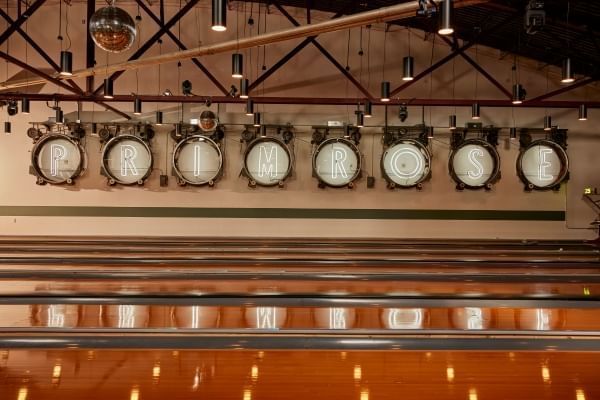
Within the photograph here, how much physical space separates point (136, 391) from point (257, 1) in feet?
32.2

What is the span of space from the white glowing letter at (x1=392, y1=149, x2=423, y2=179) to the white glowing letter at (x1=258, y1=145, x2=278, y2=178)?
2.81m

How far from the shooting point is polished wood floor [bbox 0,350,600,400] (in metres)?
2.39

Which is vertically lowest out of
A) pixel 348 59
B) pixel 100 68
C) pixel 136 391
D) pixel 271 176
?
pixel 136 391

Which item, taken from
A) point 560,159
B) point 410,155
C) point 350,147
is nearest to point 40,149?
point 350,147

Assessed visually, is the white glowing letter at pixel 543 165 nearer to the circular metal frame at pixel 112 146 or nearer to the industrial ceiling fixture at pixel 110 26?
the circular metal frame at pixel 112 146

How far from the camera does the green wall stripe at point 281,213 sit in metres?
10.4

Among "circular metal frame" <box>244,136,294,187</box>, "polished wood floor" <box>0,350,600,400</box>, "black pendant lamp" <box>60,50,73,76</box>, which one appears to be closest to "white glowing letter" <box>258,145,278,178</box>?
"circular metal frame" <box>244,136,294,187</box>

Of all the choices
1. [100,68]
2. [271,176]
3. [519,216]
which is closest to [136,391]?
[100,68]

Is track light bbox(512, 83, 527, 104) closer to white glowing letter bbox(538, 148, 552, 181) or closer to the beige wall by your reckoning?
the beige wall

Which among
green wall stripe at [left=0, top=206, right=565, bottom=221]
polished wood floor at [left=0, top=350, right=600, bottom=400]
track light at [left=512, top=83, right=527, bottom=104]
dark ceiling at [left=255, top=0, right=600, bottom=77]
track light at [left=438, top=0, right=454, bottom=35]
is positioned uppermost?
dark ceiling at [left=255, top=0, right=600, bottom=77]

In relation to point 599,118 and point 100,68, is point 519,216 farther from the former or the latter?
point 100,68

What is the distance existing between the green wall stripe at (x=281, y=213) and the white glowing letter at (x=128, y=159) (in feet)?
3.13

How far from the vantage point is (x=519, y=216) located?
34.4 feet

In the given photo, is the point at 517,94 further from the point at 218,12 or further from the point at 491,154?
the point at 218,12
